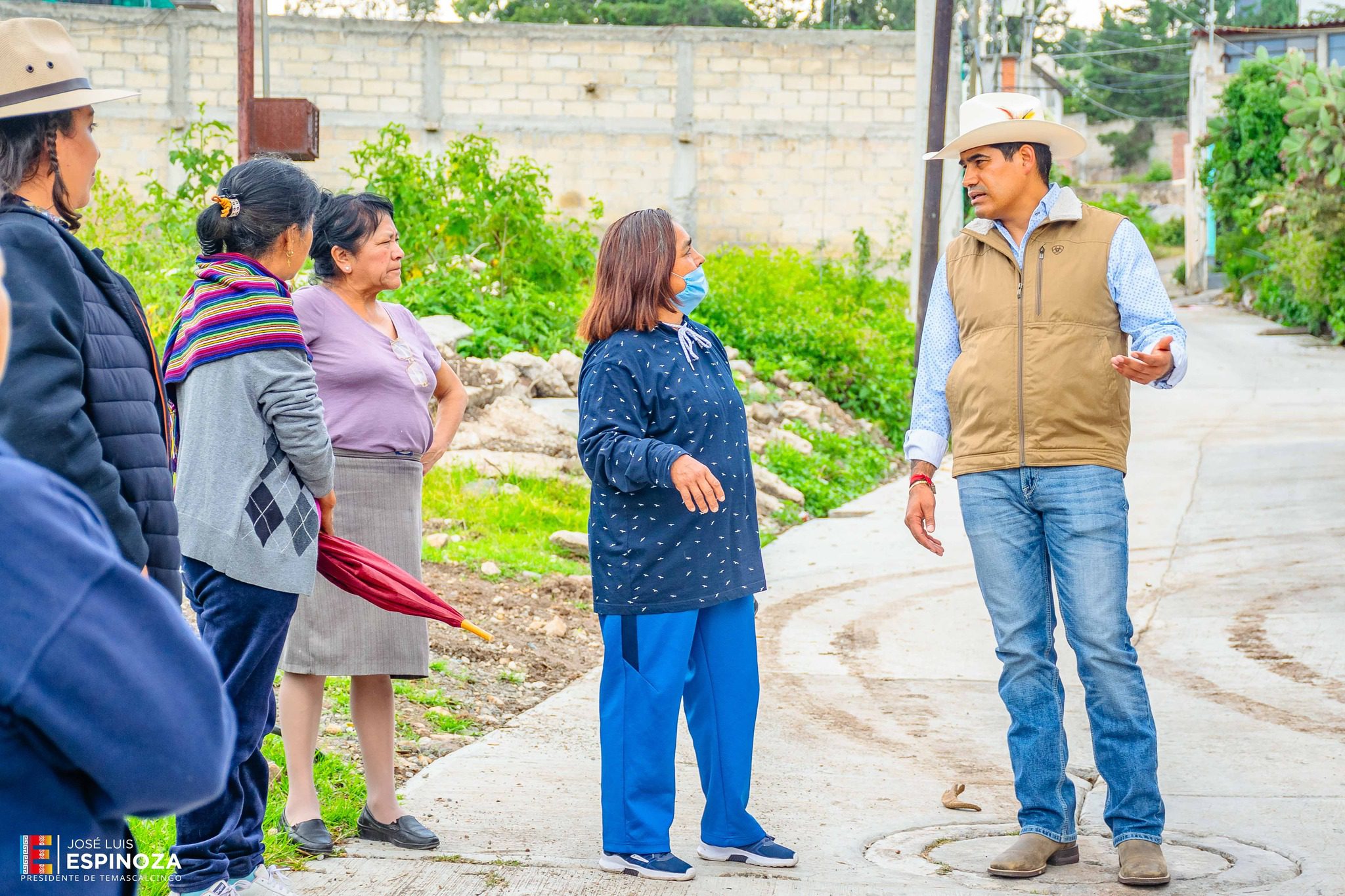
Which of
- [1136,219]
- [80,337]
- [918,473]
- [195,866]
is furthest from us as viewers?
[1136,219]

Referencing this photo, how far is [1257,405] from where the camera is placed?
53.8 ft

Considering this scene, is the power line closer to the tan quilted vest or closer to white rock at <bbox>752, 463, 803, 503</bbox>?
white rock at <bbox>752, 463, 803, 503</bbox>

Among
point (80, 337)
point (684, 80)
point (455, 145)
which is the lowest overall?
point (80, 337)

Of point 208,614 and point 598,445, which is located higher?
point 598,445

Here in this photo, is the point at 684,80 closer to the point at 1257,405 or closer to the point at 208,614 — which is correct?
the point at 1257,405

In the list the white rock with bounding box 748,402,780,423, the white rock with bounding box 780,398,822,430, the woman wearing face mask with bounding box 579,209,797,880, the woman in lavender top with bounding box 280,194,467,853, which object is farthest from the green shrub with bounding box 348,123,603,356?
the woman wearing face mask with bounding box 579,209,797,880

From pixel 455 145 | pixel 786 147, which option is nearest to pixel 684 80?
pixel 786 147

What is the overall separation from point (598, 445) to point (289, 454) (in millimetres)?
866

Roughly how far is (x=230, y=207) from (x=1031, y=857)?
2848 mm

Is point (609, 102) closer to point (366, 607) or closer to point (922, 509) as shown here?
point (922, 509)

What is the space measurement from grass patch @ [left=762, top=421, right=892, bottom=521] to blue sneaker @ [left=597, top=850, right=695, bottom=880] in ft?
25.4

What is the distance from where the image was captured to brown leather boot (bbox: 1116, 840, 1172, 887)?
11.8ft

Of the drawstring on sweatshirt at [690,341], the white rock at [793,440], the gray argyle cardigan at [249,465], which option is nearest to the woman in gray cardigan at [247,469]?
the gray argyle cardigan at [249,465]

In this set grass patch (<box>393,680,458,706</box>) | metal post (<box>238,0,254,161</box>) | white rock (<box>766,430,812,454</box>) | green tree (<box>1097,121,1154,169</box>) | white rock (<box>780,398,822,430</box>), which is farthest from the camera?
green tree (<box>1097,121,1154,169</box>)
